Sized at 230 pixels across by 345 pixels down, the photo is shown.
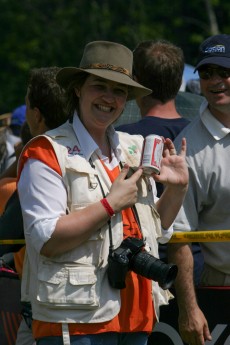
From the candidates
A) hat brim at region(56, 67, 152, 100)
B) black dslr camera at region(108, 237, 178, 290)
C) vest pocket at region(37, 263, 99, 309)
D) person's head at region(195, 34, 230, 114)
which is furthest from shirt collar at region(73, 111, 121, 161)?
person's head at region(195, 34, 230, 114)

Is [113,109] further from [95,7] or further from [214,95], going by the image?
[95,7]

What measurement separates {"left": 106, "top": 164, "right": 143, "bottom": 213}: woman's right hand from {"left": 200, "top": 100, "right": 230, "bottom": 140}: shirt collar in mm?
875

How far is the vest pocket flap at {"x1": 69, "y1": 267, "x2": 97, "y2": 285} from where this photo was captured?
186 inches

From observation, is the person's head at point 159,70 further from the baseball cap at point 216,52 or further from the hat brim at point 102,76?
the hat brim at point 102,76

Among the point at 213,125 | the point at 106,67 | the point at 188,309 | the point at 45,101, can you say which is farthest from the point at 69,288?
the point at 45,101

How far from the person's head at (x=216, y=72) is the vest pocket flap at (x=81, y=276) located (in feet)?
4.55

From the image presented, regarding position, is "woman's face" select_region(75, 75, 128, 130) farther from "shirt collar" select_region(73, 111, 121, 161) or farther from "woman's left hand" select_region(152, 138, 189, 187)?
"woman's left hand" select_region(152, 138, 189, 187)

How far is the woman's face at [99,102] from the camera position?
16.5ft

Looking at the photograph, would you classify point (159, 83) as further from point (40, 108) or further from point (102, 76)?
point (102, 76)

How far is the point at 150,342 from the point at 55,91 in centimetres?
143

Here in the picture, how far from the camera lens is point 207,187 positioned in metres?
5.58

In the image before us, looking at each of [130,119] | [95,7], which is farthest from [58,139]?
[95,7]

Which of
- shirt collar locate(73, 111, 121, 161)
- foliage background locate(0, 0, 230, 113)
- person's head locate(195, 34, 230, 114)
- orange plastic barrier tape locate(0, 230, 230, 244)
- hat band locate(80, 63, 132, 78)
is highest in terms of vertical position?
hat band locate(80, 63, 132, 78)

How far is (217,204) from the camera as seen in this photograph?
18.4ft
